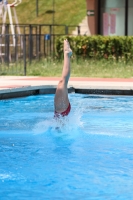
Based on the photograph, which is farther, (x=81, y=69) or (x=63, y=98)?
(x=81, y=69)

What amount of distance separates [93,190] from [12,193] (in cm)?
87

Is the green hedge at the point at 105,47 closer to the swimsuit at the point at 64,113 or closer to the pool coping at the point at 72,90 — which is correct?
the pool coping at the point at 72,90

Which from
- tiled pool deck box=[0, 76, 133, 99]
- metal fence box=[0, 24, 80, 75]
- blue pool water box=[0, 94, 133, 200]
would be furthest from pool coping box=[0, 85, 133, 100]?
metal fence box=[0, 24, 80, 75]

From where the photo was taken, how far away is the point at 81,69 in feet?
63.8

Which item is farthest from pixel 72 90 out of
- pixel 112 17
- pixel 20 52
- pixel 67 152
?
pixel 112 17

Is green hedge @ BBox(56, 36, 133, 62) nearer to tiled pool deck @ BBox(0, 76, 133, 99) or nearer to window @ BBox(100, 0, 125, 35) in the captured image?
window @ BBox(100, 0, 125, 35)

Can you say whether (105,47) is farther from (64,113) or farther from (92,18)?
(64,113)

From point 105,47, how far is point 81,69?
2.14m

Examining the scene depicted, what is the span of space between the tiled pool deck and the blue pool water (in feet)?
1.72

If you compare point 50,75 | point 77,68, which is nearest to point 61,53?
point 77,68

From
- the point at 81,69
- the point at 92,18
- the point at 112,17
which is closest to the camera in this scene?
the point at 81,69

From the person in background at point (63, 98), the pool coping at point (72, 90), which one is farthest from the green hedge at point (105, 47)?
the person in background at point (63, 98)

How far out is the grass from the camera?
18.3 metres

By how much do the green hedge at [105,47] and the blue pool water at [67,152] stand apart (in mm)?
→ 7428
